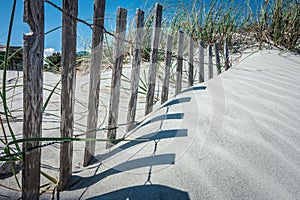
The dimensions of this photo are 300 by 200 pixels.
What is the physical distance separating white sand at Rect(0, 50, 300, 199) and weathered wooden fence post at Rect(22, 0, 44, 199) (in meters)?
0.30

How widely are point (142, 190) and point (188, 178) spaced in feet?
0.81

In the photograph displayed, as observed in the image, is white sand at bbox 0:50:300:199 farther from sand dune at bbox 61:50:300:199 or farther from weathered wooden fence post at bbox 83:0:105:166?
weathered wooden fence post at bbox 83:0:105:166

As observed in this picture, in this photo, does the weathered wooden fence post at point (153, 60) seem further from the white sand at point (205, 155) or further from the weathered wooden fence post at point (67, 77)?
the weathered wooden fence post at point (67, 77)

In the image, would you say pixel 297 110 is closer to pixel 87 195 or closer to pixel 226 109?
pixel 226 109

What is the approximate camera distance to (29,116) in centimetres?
109

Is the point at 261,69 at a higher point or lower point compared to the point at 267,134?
higher

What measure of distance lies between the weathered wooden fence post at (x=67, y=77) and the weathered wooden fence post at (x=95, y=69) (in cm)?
16

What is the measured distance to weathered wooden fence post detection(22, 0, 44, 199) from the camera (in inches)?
40.3

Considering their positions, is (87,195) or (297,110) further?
(297,110)

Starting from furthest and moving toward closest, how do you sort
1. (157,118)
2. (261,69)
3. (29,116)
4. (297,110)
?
1. (261,69)
2. (297,110)
3. (157,118)
4. (29,116)

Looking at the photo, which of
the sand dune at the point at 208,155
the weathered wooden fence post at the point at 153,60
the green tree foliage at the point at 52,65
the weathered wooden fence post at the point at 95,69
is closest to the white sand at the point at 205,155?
the sand dune at the point at 208,155

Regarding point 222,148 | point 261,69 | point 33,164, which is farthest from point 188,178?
point 261,69

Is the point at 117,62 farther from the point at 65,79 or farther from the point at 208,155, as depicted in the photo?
the point at 208,155

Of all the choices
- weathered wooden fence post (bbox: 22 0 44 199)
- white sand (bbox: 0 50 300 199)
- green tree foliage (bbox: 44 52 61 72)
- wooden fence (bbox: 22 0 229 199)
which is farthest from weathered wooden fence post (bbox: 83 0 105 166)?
green tree foliage (bbox: 44 52 61 72)
